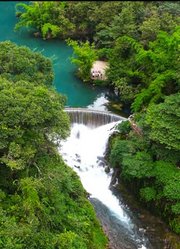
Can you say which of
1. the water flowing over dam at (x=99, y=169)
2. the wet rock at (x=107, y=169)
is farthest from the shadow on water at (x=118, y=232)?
the wet rock at (x=107, y=169)

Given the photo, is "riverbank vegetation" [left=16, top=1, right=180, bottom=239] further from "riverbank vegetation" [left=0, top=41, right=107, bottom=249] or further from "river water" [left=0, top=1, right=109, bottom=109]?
"riverbank vegetation" [left=0, top=41, right=107, bottom=249]

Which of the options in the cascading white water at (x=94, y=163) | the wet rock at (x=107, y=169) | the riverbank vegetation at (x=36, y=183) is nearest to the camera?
the riverbank vegetation at (x=36, y=183)

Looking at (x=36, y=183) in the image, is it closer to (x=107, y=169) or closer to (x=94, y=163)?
(x=107, y=169)

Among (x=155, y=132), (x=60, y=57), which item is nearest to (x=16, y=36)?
(x=60, y=57)

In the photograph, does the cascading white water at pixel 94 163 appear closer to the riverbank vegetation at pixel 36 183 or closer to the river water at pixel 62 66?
the riverbank vegetation at pixel 36 183

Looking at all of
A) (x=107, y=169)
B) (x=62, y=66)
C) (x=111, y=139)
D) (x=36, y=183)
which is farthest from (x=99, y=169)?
(x=62, y=66)

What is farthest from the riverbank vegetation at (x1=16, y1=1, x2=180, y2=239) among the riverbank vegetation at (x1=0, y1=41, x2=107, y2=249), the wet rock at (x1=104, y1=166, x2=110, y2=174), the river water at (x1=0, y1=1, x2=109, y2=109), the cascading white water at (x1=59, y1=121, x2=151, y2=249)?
the riverbank vegetation at (x1=0, y1=41, x2=107, y2=249)

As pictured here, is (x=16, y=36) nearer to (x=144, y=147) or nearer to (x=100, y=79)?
(x=100, y=79)
